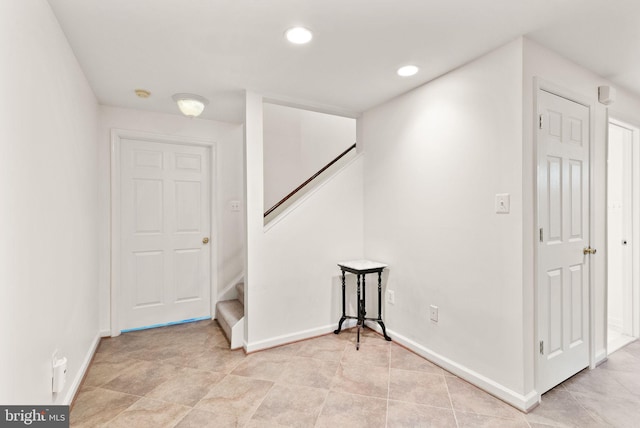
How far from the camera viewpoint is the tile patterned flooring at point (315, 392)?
1.77 metres

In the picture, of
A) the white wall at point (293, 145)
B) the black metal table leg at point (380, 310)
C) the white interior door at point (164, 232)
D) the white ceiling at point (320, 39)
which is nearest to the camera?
the white ceiling at point (320, 39)

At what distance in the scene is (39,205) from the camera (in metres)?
1.43

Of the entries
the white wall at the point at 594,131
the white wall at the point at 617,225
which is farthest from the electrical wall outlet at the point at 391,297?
the white wall at the point at 617,225

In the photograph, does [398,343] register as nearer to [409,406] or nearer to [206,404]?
[409,406]

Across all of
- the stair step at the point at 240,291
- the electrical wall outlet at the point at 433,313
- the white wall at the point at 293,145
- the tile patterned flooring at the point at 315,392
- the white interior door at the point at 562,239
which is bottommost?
the tile patterned flooring at the point at 315,392

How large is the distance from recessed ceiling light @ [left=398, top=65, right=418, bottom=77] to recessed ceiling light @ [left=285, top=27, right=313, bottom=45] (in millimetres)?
787

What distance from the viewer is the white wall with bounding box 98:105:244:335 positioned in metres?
2.99

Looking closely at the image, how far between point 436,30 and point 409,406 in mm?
2283

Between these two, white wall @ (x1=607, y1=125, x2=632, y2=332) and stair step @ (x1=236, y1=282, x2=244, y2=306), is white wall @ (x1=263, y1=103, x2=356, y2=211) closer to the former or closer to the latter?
stair step @ (x1=236, y1=282, x2=244, y2=306)

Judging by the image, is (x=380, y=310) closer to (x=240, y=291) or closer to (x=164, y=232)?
(x=240, y=291)

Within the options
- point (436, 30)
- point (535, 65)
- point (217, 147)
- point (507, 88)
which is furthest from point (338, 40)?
point (217, 147)

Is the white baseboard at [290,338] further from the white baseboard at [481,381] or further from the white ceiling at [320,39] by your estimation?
the white ceiling at [320,39]

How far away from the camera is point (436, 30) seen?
1.78 m

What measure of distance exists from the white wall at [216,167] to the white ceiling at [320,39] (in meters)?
0.49
